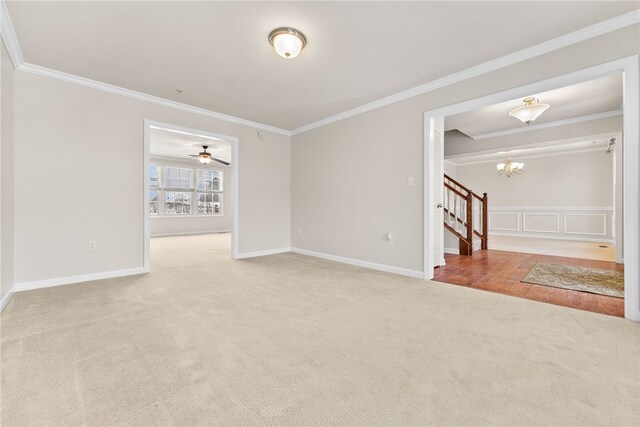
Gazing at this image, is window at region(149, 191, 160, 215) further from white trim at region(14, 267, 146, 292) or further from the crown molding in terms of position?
white trim at region(14, 267, 146, 292)

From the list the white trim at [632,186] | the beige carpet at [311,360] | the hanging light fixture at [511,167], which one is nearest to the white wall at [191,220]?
the beige carpet at [311,360]

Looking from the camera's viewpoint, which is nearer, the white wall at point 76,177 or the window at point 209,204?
the white wall at point 76,177

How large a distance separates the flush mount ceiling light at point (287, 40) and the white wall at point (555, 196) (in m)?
8.45

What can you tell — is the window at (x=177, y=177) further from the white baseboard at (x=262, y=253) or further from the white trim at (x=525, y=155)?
the white trim at (x=525, y=155)

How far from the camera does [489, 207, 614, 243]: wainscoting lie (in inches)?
283

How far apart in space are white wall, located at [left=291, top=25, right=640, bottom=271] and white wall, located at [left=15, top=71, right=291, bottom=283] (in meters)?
2.40

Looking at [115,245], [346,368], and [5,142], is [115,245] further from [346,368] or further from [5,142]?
[346,368]

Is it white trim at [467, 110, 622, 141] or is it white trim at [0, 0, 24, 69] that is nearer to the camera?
white trim at [0, 0, 24, 69]

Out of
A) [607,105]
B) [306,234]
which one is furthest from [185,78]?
[607,105]

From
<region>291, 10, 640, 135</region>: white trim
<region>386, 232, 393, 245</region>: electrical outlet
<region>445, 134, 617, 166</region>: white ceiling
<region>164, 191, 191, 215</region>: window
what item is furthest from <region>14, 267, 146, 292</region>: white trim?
<region>445, 134, 617, 166</region>: white ceiling

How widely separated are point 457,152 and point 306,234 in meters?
4.24

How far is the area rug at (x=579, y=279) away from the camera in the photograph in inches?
122

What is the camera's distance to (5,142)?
269cm

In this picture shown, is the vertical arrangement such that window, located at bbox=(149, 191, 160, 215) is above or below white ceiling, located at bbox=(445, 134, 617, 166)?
below
